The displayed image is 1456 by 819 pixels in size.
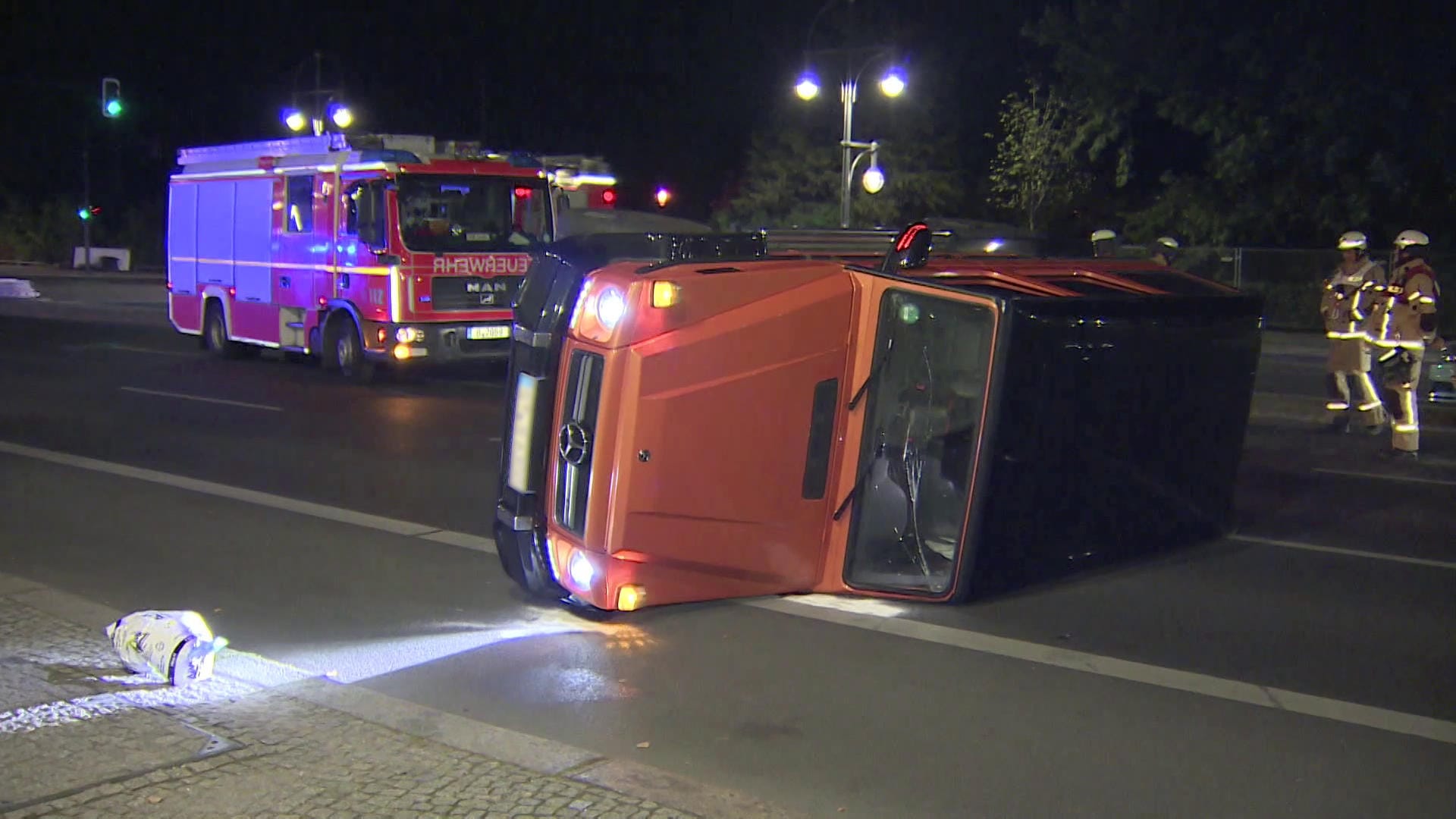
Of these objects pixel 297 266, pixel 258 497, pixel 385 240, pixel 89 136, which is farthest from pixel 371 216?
pixel 89 136

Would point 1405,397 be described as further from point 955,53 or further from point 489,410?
point 955,53

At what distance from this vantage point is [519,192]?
691 inches

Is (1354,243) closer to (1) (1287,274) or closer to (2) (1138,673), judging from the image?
(2) (1138,673)

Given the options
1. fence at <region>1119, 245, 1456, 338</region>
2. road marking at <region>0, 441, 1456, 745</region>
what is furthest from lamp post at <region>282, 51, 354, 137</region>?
road marking at <region>0, 441, 1456, 745</region>

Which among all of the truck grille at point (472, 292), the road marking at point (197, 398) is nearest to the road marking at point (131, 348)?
the road marking at point (197, 398)

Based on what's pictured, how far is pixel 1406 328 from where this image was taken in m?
12.7

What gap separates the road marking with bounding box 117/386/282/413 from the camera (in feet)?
48.9

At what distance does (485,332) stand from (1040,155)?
70.3 feet

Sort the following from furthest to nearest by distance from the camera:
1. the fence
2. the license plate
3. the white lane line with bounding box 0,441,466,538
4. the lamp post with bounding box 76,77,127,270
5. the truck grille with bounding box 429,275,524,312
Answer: the lamp post with bounding box 76,77,127,270
the fence
the license plate
the truck grille with bounding box 429,275,524,312
the white lane line with bounding box 0,441,466,538

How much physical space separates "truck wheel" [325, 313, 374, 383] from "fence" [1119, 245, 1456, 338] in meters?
16.6

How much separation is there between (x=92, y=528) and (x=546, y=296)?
406 centimetres

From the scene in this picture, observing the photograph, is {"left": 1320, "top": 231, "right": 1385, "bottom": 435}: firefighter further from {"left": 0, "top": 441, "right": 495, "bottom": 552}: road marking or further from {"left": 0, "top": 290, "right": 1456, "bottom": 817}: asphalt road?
{"left": 0, "top": 441, "right": 495, "bottom": 552}: road marking

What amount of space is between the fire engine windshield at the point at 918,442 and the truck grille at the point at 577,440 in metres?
1.36

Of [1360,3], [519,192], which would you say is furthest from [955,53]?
[519,192]
